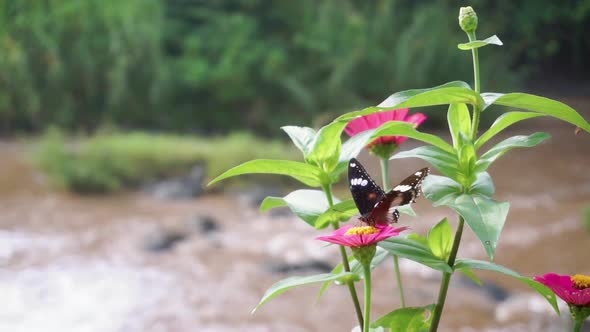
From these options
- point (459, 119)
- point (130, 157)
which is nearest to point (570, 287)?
point (459, 119)

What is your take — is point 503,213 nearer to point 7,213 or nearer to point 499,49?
point 7,213

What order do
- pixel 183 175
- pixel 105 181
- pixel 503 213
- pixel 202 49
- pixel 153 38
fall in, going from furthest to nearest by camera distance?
pixel 202 49 < pixel 153 38 < pixel 183 175 < pixel 105 181 < pixel 503 213

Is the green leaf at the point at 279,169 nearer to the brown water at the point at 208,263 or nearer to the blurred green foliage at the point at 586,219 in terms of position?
the brown water at the point at 208,263

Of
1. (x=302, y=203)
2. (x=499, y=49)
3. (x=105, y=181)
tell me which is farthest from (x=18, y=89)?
(x=302, y=203)

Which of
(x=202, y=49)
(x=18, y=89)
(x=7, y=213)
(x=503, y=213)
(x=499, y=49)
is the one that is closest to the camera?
(x=503, y=213)

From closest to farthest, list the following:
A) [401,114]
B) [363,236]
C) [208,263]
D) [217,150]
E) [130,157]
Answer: [363,236], [401,114], [208,263], [130,157], [217,150]

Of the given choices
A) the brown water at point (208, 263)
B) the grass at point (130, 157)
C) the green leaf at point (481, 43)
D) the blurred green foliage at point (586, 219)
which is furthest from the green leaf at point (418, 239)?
the grass at point (130, 157)

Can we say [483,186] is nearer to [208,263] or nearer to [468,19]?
[468,19]
